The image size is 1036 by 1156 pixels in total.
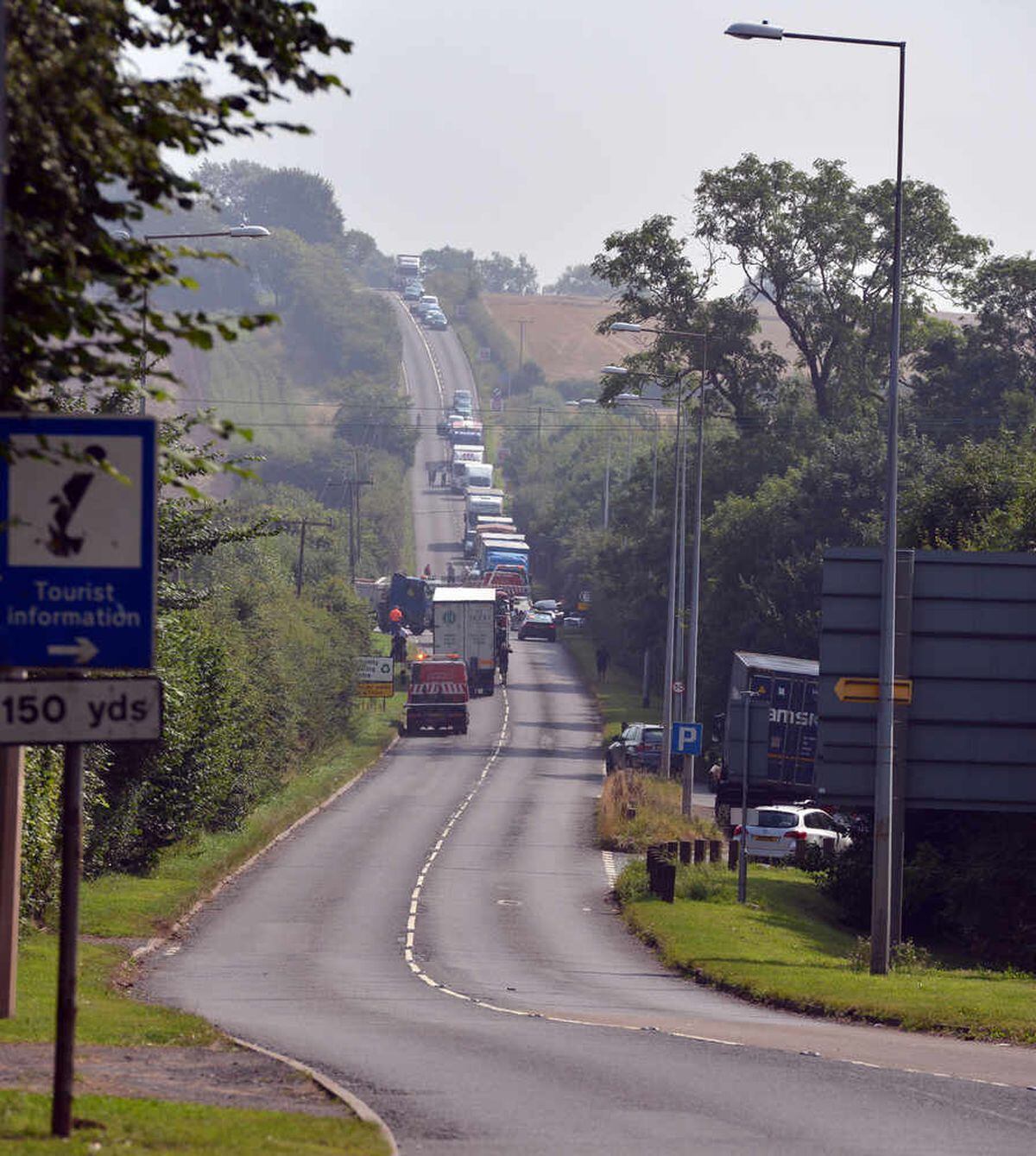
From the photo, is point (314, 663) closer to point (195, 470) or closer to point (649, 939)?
point (649, 939)

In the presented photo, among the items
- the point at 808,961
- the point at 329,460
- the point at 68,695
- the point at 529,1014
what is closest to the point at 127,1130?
the point at 68,695

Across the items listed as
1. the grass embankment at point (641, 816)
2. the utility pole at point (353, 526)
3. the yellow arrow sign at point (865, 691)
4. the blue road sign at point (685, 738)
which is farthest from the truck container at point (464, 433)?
the yellow arrow sign at point (865, 691)

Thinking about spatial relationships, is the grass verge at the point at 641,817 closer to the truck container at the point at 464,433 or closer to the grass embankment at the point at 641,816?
the grass embankment at the point at 641,816

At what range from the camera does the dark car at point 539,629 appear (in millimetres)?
104188

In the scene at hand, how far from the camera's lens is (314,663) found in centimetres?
5575

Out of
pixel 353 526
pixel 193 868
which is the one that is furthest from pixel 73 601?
pixel 353 526

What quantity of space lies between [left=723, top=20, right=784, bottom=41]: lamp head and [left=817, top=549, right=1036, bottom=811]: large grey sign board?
6676mm

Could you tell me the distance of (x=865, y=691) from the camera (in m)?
23.3

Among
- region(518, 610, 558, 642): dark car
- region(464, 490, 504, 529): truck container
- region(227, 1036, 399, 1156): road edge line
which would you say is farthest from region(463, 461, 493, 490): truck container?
region(227, 1036, 399, 1156): road edge line

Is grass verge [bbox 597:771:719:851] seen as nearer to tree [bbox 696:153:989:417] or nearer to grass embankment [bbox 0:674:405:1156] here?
grass embankment [bbox 0:674:405:1156]

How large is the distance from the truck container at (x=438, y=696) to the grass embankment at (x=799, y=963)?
2985 cm

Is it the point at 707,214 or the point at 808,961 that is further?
the point at 707,214

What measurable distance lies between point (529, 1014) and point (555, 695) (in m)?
62.0

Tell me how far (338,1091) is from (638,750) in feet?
143
